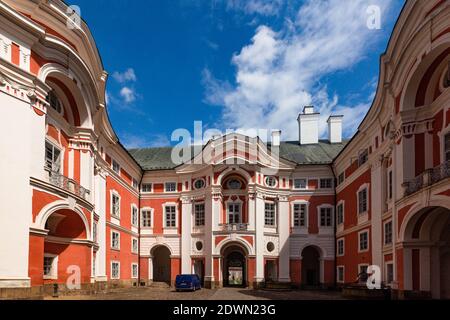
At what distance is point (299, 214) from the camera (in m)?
35.9

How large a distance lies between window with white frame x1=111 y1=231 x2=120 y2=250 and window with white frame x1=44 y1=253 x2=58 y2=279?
29.4 feet

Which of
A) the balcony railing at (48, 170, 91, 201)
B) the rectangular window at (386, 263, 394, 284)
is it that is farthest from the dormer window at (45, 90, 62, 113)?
the rectangular window at (386, 263, 394, 284)

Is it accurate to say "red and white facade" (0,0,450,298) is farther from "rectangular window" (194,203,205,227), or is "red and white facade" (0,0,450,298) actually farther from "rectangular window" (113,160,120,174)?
"rectangular window" (113,160,120,174)

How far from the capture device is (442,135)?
57.1ft

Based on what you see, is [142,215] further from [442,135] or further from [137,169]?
[442,135]

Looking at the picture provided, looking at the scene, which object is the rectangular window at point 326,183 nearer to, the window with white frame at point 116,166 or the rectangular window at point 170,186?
the rectangular window at point 170,186

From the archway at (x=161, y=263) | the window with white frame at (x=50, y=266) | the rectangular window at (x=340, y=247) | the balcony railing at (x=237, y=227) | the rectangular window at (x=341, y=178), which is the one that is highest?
the rectangular window at (x=341, y=178)

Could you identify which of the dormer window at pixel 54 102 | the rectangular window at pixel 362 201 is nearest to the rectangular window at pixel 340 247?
the rectangular window at pixel 362 201

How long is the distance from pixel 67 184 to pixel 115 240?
1098 cm

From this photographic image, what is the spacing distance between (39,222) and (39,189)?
129 centimetres

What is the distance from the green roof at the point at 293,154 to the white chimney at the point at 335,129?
0.55 m

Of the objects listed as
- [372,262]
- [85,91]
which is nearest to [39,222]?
[85,91]

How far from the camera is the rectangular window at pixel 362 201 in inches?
1064

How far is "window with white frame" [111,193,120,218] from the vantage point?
28.7 meters
